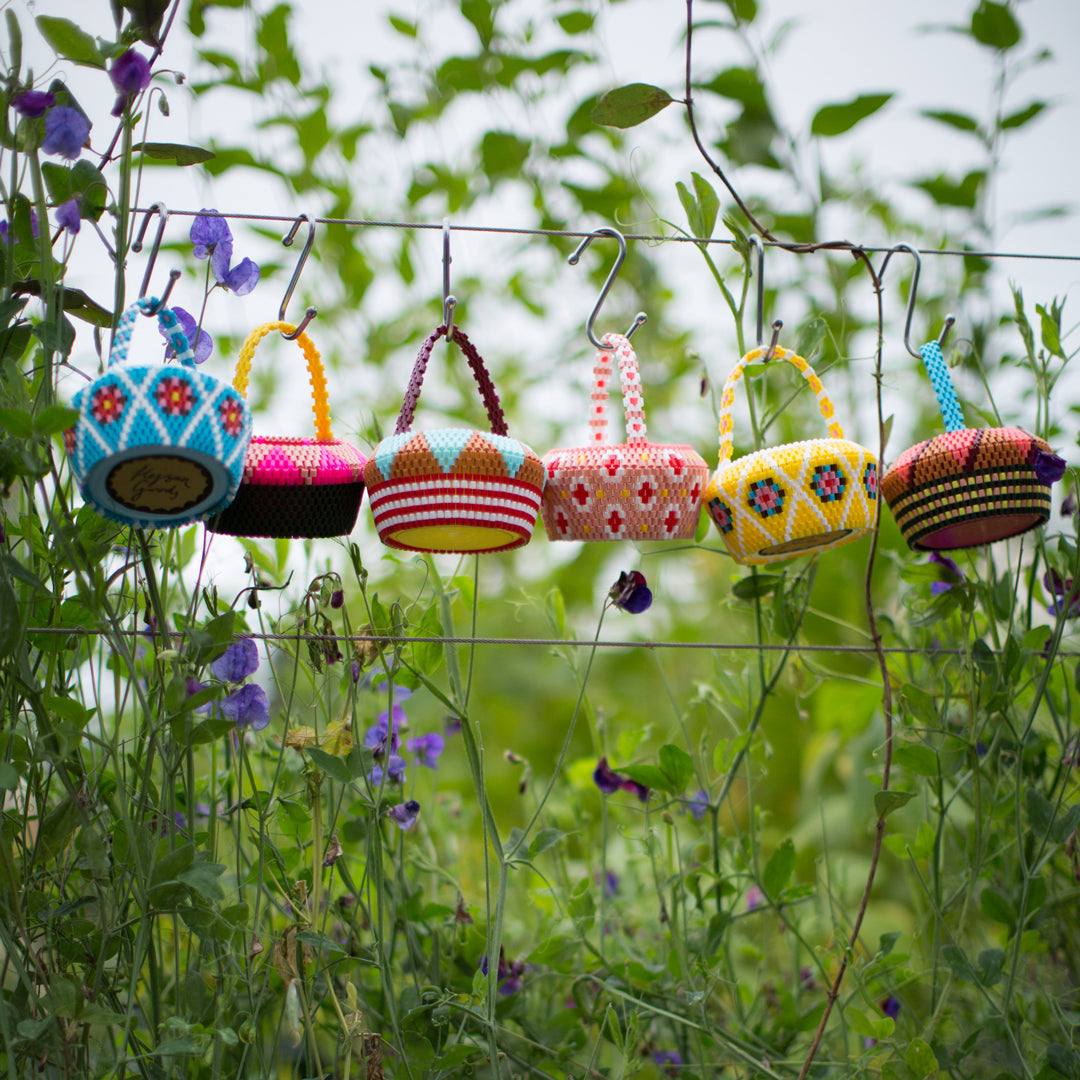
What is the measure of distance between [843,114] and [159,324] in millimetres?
873

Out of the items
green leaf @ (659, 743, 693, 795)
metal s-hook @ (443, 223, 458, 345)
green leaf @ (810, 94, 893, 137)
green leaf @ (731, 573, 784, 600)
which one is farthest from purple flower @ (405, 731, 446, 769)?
green leaf @ (810, 94, 893, 137)

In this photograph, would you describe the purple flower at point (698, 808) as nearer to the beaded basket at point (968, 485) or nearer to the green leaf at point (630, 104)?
the beaded basket at point (968, 485)

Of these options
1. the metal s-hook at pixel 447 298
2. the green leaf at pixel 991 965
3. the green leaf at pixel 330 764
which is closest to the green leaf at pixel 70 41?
the metal s-hook at pixel 447 298

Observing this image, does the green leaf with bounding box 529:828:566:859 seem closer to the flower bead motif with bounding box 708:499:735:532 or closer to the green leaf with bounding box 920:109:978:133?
the flower bead motif with bounding box 708:499:735:532

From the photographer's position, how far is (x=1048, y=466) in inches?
33.1

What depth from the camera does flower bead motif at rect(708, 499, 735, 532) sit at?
33.7 inches

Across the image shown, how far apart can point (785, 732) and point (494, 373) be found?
1.16 metres

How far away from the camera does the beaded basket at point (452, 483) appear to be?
758mm

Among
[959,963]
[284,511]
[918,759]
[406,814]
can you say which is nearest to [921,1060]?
[959,963]

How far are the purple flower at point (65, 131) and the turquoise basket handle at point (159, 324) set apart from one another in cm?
11

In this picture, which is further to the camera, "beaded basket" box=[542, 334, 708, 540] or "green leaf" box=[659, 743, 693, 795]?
"green leaf" box=[659, 743, 693, 795]

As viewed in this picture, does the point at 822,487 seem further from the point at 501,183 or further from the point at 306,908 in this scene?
the point at 501,183

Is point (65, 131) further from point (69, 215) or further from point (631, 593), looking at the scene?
point (631, 593)

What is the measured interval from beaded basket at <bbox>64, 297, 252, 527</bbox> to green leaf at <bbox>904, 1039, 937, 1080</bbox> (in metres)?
0.70
